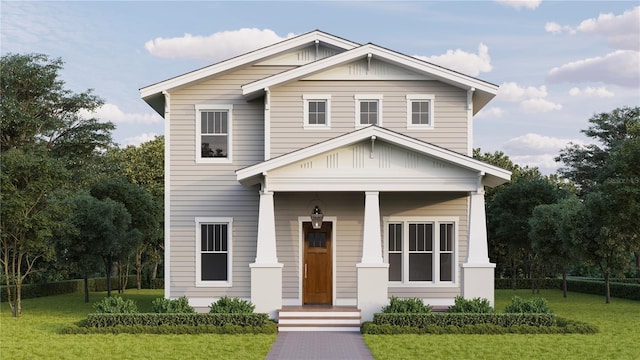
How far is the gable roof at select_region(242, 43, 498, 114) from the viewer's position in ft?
75.6

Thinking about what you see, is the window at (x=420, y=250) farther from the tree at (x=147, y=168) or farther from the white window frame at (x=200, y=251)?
the tree at (x=147, y=168)

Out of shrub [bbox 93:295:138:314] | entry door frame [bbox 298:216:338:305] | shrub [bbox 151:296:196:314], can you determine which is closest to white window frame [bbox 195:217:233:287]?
entry door frame [bbox 298:216:338:305]

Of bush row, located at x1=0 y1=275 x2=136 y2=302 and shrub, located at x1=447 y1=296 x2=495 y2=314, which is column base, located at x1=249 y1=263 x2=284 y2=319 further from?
bush row, located at x1=0 y1=275 x2=136 y2=302

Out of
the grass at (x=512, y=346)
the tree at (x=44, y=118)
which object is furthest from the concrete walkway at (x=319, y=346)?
the tree at (x=44, y=118)

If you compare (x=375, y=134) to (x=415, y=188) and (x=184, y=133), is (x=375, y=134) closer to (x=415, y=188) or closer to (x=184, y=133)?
(x=415, y=188)

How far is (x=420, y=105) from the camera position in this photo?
78.3 feet

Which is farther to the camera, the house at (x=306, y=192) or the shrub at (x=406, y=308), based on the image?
the house at (x=306, y=192)

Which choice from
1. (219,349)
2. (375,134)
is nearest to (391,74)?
(375,134)

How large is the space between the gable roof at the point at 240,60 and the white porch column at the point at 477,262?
6.52 m

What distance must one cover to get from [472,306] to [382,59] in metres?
7.88

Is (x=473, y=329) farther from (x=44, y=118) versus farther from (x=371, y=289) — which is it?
(x=44, y=118)

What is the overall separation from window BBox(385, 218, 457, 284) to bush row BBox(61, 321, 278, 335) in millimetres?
5594

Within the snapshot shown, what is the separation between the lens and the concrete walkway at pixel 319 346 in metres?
16.0

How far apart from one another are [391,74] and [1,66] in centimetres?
3295
